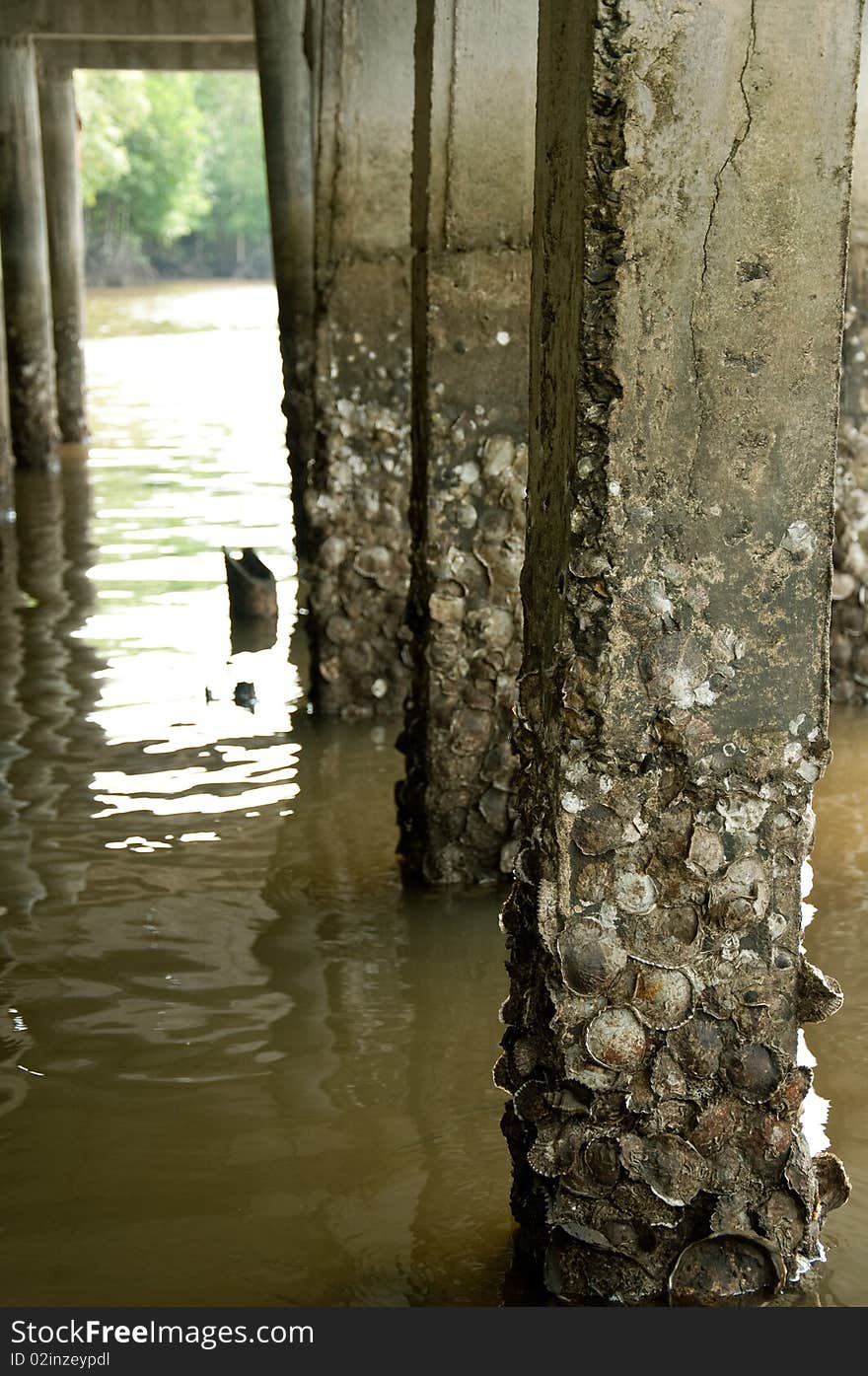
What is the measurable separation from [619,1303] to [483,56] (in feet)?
11.6

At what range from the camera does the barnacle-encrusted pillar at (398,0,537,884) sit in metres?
5.04

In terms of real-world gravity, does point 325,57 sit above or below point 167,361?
above

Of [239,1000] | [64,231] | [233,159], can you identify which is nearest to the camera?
[239,1000]

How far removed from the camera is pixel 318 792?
6.38 metres

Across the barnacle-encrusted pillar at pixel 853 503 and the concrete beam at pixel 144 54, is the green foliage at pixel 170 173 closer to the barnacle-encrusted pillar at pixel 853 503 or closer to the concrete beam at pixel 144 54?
the concrete beam at pixel 144 54

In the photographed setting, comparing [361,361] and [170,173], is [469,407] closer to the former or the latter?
[361,361]

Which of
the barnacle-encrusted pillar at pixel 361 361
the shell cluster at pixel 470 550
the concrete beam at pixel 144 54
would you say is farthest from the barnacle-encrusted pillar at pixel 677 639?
the concrete beam at pixel 144 54

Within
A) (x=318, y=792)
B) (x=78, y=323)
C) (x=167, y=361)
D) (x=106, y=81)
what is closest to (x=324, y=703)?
(x=318, y=792)

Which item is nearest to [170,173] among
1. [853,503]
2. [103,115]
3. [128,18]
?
[103,115]

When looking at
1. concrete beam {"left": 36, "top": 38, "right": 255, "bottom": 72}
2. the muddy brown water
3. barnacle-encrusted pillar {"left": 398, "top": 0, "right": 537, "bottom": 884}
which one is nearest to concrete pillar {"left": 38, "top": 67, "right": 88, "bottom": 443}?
concrete beam {"left": 36, "top": 38, "right": 255, "bottom": 72}

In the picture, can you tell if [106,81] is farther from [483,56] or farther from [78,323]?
[483,56]

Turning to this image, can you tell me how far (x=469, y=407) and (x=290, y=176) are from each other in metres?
4.81

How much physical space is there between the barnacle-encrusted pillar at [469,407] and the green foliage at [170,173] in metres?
23.1

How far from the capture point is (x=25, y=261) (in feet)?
47.1
